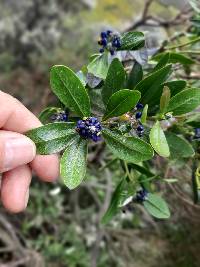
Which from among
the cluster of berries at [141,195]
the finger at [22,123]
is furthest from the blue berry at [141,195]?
the finger at [22,123]

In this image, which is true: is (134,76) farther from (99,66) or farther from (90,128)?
(90,128)

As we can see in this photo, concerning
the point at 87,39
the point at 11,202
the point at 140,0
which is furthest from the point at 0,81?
the point at 11,202

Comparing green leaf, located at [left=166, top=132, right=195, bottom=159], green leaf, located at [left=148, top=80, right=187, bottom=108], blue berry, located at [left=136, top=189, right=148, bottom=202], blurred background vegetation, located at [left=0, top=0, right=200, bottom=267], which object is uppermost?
green leaf, located at [left=148, top=80, right=187, bottom=108]

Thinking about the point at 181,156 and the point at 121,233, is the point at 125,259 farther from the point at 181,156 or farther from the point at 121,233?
the point at 181,156

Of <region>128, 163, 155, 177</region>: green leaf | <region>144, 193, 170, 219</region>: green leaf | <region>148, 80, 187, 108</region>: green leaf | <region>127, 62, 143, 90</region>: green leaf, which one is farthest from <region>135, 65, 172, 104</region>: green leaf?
<region>144, 193, 170, 219</region>: green leaf

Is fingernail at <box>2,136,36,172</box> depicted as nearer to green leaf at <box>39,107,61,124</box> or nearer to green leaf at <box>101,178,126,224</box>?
green leaf at <box>39,107,61,124</box>

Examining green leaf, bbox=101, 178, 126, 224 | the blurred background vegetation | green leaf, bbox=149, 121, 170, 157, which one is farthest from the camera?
the blurred background vegetation

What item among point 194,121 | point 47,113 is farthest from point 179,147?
point 47,113
